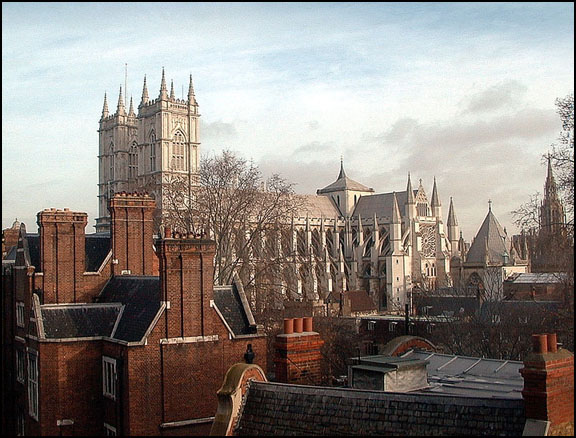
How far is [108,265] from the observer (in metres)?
23.8

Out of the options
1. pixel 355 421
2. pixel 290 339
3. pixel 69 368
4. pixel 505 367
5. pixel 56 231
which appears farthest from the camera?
pixel 56 231

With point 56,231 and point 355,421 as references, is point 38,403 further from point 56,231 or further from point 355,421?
point 355,421

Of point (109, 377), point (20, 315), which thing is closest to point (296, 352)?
point (109, 377)

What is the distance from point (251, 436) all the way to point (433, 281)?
84.0 m

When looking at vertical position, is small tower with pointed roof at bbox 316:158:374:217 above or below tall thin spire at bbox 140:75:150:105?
below

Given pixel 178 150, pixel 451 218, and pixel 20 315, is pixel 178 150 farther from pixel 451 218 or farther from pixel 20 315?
pixel 20 315

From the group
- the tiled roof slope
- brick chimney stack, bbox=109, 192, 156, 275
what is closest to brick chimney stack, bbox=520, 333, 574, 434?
the tiled roof slope

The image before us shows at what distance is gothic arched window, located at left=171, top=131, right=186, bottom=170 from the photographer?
3861 inches

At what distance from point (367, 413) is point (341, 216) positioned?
320 feet

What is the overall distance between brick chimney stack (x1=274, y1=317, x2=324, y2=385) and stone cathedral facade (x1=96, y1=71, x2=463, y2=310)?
70.3 m

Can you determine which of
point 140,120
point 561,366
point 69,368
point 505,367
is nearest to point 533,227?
point 505,367

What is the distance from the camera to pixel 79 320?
830 inches

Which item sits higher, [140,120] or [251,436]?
[140,120]

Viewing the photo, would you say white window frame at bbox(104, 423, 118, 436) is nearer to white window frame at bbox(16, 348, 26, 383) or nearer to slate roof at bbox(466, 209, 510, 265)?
white window frame at bbox(16, 348, 26, 383)
